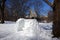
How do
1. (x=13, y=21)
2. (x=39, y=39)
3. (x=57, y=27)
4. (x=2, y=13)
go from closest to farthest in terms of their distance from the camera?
(x=39, y=39) < (x=57, y=27) < (x=2, y=13) < (x=13, y=21)

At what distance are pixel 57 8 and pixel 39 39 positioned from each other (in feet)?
5.62

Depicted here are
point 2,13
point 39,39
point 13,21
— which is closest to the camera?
point 39,39

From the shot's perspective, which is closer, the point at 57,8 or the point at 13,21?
the point at 57,8

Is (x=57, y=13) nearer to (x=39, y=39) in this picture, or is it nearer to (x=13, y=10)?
(x=39, y=39)

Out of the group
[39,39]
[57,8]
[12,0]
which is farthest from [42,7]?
[39,39]

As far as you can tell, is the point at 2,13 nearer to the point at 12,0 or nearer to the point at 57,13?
the point at 12,0

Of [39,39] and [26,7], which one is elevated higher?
[26,7]

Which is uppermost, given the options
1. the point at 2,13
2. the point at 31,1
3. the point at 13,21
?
the point at 31,1

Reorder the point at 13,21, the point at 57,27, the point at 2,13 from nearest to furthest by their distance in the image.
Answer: the point at 57,27, the point at 2,13, the point at 13,21

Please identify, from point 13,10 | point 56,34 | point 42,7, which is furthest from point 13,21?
point 56,34

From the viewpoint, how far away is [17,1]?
42.8 ft

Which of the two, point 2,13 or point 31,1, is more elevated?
point 31,1

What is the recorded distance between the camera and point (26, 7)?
504 inches

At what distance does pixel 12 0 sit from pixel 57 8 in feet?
24.7
